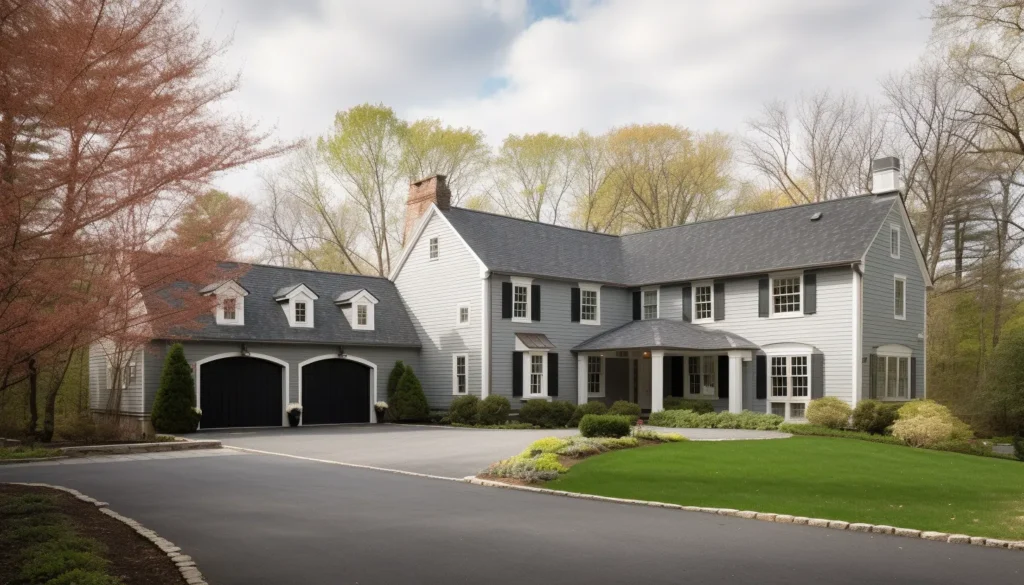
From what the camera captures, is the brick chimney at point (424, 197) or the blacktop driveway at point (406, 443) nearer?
the blacktop driveway at point (406, 443)

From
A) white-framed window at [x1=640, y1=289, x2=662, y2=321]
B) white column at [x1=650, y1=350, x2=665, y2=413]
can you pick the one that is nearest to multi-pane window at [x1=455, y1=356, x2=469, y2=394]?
white column at [x1=650, y1=350, x2=665, y2=413]

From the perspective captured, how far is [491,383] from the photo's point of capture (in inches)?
1138

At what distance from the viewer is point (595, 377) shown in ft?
105

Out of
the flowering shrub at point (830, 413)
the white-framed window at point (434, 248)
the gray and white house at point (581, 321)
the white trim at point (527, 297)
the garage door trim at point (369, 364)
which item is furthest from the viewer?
the white-framed window at point (434, 248)

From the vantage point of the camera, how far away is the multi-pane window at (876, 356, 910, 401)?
27.0 m

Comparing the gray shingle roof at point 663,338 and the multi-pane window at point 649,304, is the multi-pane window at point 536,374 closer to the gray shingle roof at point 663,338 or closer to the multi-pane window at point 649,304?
the gray shingle roof at point 663,338

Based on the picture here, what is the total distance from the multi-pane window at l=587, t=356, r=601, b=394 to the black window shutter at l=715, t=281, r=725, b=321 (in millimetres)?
4940

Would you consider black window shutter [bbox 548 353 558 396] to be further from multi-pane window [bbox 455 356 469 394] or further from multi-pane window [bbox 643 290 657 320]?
multi-pane window [bbox 643 290 657 320]

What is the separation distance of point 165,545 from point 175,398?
17170 millimetres

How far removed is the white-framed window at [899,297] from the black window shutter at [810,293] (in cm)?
310

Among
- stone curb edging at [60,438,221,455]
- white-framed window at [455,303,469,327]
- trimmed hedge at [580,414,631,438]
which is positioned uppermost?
white-framed window at [455,303,469,327]

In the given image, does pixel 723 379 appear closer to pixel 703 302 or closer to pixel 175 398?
pixel 703 302

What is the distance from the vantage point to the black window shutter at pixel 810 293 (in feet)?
88.6

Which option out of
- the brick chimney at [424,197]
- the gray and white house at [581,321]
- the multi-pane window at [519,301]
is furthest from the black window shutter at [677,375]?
the brick chimney at [424,197]
